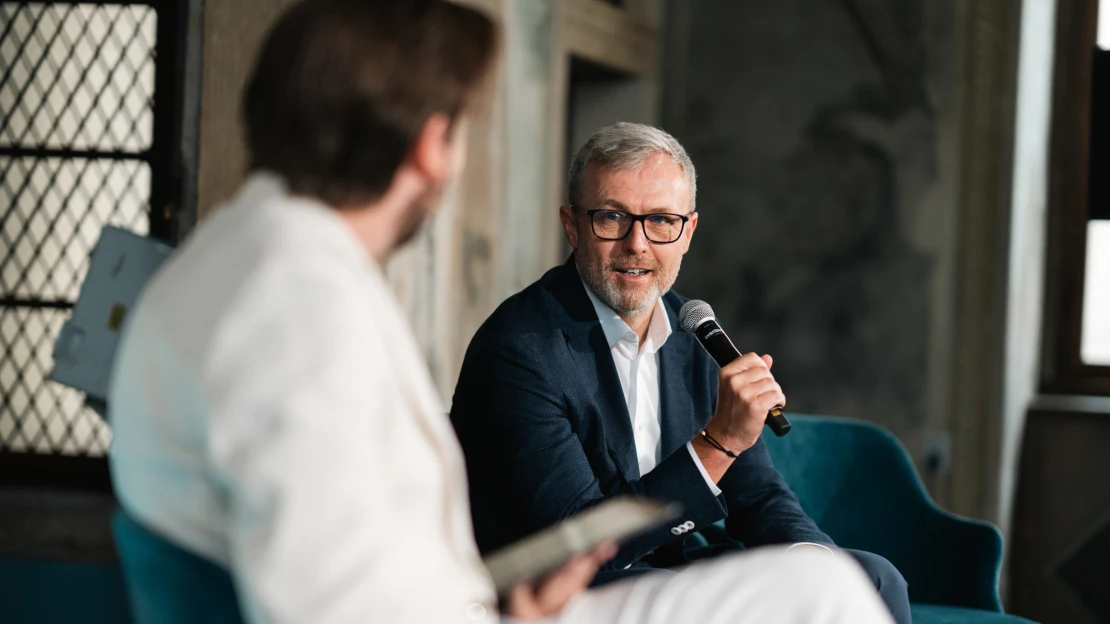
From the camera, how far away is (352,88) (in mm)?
1078

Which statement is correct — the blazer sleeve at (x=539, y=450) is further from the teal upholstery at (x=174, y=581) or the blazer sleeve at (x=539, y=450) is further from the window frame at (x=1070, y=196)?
the window frame at (x=1070, y=196)

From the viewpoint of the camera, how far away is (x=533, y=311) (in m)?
2.06

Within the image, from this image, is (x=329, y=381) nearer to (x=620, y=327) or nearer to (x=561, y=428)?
(x=561, y=428)

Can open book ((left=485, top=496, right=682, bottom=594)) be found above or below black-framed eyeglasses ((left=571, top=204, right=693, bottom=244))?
below

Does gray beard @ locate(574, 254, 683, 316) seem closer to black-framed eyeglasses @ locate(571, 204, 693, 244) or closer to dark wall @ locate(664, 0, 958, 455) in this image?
black-framed eyeglasses @ locate(571, 204, 693, 244)

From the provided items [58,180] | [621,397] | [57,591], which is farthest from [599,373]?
[58,180]

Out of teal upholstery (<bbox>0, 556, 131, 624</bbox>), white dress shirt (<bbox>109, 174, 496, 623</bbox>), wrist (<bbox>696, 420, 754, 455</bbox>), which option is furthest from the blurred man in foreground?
teal upholstery (<bbox>0, 556, 131, 624</bbox>)

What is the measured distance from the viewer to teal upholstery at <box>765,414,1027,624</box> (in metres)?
2.56

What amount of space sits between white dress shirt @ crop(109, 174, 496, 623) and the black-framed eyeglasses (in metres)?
1.06

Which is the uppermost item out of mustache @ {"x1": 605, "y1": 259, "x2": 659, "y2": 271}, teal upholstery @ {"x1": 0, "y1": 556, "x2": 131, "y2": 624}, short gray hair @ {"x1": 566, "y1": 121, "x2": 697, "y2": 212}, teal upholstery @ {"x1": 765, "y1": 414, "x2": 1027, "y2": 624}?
short gray hair @ {"x1": 566, "y1": 121, "x2": 697, "y2": 212}

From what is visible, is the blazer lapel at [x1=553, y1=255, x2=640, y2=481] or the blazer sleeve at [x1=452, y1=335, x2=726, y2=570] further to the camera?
the blazer lapel at [x1=553, y1=255, x2=640, y2=481]

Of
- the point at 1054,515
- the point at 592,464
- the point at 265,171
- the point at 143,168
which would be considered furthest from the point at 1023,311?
the point at 265,171

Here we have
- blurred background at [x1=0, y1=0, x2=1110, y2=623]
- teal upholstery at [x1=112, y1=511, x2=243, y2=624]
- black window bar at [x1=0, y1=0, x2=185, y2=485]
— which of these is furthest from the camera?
blurred background at [x1=0, y1=0, x2=1110, y2=623]

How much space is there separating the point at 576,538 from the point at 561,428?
0.85 metres
